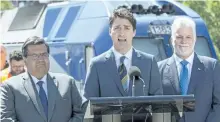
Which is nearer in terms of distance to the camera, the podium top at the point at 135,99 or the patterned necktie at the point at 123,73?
the podium top at the point at 135,99

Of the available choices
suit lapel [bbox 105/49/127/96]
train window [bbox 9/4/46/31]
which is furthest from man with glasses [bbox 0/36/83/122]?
train window [bbox 9/4/46/31]

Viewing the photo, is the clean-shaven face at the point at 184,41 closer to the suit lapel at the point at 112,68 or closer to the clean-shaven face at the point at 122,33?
the clean-shaven face at the point at 122,33

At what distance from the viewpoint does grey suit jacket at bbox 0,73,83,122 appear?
18.9 feet

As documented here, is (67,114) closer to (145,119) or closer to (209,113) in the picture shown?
(145,119)

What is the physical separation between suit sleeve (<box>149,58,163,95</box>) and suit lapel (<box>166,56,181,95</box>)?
0.20m

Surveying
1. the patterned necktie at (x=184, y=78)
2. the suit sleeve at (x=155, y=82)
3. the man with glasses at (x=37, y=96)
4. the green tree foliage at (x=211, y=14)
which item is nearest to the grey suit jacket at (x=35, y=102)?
the man with glasses at (x=37, y=96)

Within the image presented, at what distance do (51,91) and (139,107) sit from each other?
1.07m

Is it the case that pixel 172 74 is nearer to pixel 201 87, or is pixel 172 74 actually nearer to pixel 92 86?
pixel 201 87

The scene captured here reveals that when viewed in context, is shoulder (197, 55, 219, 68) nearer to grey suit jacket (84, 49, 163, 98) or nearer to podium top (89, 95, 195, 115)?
grey suit jacket (84, 49, 163, 98)

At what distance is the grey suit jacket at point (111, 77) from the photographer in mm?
5730

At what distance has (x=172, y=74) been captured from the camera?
599cm

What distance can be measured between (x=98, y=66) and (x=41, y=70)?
1.66ft

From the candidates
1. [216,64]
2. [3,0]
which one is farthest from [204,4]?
[216,64]

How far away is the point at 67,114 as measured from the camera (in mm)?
5852
